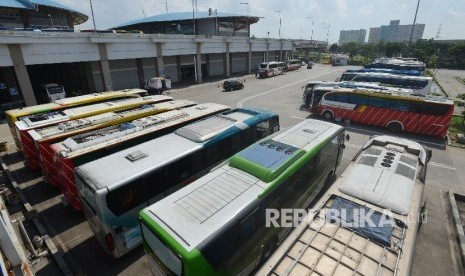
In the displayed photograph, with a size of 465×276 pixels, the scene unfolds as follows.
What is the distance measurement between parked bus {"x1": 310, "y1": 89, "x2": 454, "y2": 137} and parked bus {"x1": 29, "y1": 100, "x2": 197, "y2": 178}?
46.2 feet

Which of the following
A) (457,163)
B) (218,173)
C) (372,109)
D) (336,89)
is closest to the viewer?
(218,173)

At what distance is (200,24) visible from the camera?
208 ft

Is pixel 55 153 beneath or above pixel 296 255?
above

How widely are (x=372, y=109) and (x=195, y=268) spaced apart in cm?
1893

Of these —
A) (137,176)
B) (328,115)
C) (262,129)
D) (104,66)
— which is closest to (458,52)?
(328,115)

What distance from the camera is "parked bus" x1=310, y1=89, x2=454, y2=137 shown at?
1698 cm

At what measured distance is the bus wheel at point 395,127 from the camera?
731 inches

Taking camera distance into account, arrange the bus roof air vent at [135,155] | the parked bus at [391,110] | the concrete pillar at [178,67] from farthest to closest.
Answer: the concrete pillar at [178,67] < the parked bus at [391,110] < the bus roof air vent at [135,155]

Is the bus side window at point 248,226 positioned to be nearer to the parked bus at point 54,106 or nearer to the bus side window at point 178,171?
the bus side window at point 178,171

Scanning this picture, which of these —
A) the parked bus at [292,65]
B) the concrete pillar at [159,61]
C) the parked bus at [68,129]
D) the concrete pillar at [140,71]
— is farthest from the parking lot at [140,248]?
the parked bus at [292,65]

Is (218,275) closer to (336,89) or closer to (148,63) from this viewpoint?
(336,89)

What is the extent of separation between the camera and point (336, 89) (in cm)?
2100

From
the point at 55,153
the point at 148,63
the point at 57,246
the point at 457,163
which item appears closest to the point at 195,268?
the point at 57,246

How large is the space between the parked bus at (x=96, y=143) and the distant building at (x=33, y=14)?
1429 inches
